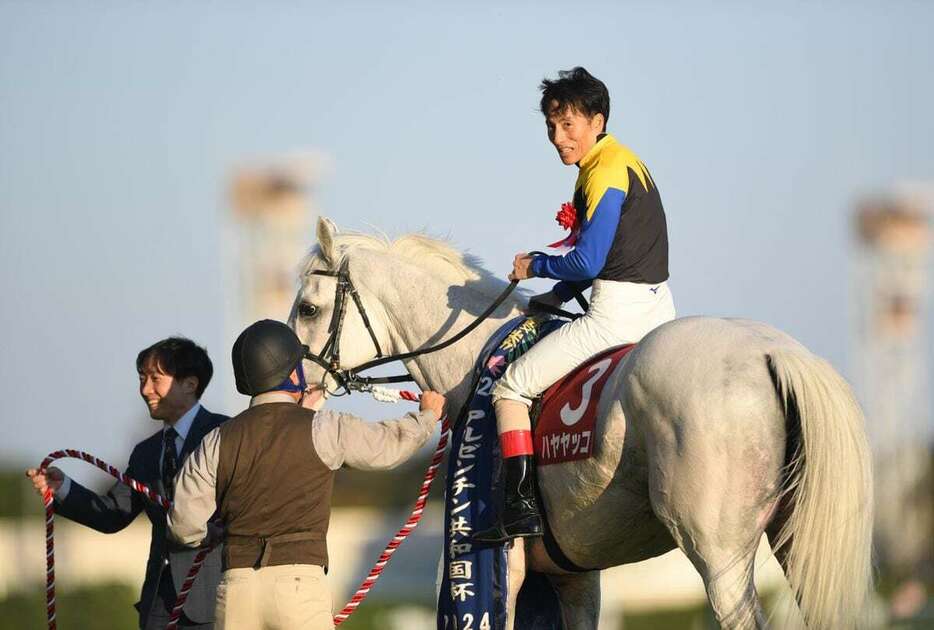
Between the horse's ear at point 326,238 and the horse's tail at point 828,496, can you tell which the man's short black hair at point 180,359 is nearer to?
the horse's ear at point 326,238

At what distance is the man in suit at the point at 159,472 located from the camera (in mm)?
5688

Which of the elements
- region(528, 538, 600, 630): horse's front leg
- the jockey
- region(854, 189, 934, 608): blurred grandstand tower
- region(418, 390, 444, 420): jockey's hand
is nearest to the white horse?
the jockey

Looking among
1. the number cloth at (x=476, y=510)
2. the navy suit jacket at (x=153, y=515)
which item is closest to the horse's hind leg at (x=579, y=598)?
the number cloth at (x=476, y=510)

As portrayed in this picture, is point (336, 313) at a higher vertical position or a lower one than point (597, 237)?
lower

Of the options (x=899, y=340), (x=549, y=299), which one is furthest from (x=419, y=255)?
(x=899, y=340)

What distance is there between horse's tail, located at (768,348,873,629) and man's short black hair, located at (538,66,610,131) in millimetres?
1566

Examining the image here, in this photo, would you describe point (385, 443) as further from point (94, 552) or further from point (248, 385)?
point (94, 552)

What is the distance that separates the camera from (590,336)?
17.1 ft

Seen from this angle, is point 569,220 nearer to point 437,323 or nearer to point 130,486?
point 437,323

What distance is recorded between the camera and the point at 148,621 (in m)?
5.69

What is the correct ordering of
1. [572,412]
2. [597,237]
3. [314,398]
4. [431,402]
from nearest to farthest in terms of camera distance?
[572,412], [597,237], [431,402], [314,398]

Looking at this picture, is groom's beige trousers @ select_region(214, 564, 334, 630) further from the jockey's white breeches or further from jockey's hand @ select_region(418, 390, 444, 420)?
the jockey's white breeches

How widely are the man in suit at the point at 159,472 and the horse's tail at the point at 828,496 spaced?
8.84ft

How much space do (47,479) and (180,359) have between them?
2.75 ft
